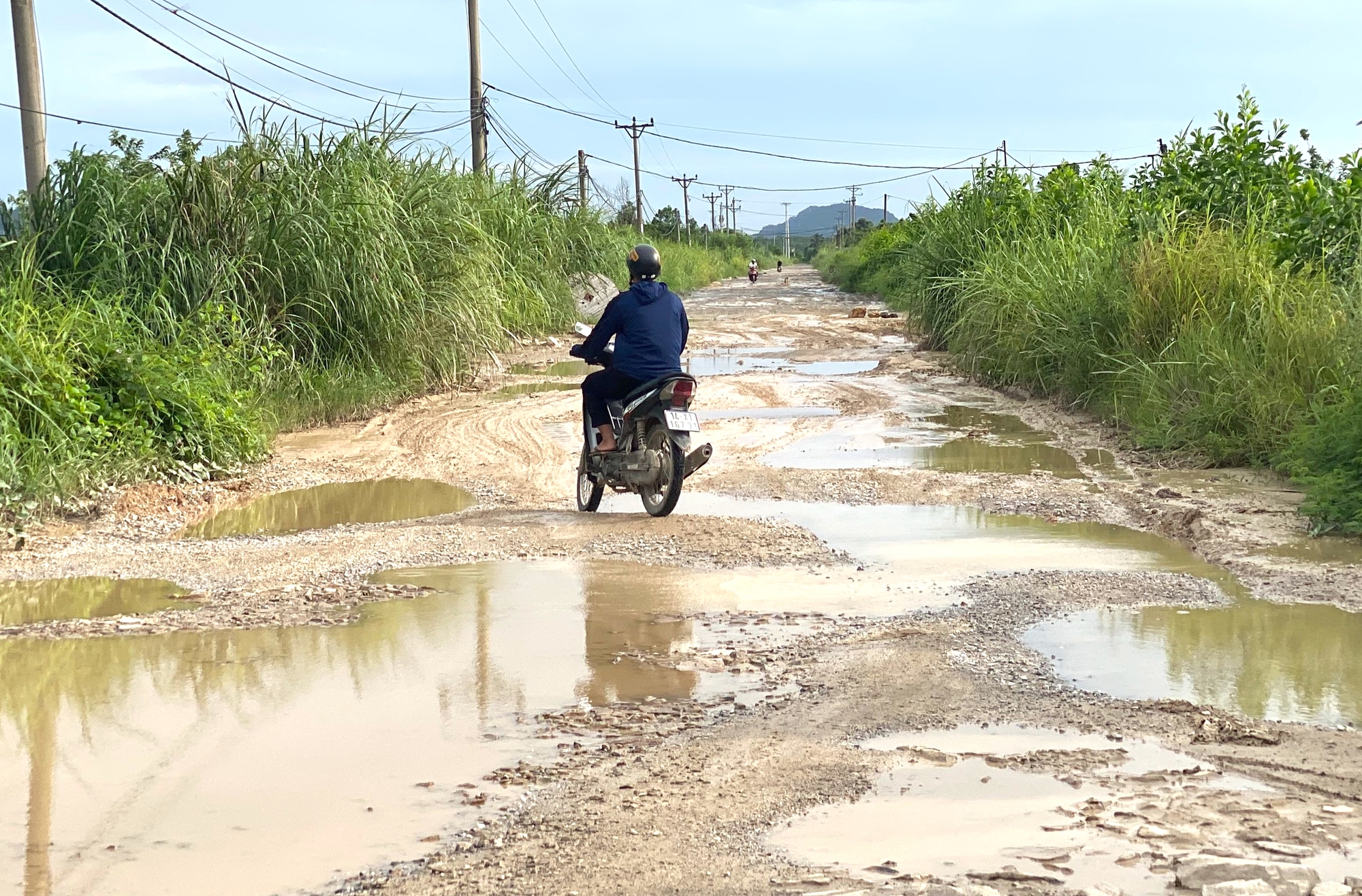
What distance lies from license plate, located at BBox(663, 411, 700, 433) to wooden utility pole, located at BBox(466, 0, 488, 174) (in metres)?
18.3

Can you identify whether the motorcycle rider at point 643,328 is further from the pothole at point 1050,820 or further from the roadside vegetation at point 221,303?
the pothole at point 1050,820

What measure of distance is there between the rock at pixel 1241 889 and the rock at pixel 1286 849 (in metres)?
0.31

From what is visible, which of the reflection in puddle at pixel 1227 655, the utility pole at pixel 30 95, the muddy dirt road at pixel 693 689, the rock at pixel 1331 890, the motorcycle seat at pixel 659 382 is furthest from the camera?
the utility pole at pixel 30 95

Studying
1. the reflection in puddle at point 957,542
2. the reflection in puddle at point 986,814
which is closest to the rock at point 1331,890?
the reflection in puddle at point 986,814

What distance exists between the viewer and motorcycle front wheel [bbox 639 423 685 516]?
829 cm

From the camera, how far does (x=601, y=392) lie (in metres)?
9.04

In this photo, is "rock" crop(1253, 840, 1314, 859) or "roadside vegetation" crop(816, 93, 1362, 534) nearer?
"rock" crop(1253, 840, 1314, 859)

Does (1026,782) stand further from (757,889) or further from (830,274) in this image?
(830,274)

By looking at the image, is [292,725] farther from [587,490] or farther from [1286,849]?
[587,490]

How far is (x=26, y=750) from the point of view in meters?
4.54

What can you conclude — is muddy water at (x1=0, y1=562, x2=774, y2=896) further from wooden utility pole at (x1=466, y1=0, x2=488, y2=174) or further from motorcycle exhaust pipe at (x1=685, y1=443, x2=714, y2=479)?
wooden utility pole at (x1=466, y1=0, x2=488, y2=174)

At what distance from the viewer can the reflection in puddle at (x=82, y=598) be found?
637 centimetres

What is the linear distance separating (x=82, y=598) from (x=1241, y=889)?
217 inches

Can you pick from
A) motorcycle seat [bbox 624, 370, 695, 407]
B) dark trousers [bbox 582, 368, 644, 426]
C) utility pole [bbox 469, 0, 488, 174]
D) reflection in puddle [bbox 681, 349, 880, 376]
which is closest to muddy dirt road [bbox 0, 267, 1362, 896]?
dark trousers [bbox 582, 368, 644, 426]
